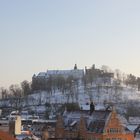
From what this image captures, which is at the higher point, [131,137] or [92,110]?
[92,110]

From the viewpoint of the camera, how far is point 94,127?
61844 millimetres

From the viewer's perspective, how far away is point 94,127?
61844 millimetres

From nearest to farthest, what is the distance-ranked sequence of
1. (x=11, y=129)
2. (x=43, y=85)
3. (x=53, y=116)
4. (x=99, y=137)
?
(x=11, y=129) → (x=99, y=137) → (x=53, y=116) → (x=43, y=85)

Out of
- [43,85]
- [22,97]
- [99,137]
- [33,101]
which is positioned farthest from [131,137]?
[43,85]

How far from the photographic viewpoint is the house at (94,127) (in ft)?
201

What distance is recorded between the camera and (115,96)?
576ft

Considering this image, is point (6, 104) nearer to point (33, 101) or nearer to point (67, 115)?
point (33, 101)

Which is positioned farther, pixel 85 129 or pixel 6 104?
pixel 6 104

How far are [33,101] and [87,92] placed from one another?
23787 millimetres

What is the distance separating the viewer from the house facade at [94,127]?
201ft

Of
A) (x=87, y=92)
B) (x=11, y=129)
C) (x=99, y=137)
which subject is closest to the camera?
(x=11, y=129)

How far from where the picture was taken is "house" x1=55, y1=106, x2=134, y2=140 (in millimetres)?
61406

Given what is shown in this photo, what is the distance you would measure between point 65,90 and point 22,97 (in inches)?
718

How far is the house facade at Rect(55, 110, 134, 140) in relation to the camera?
61406mm
